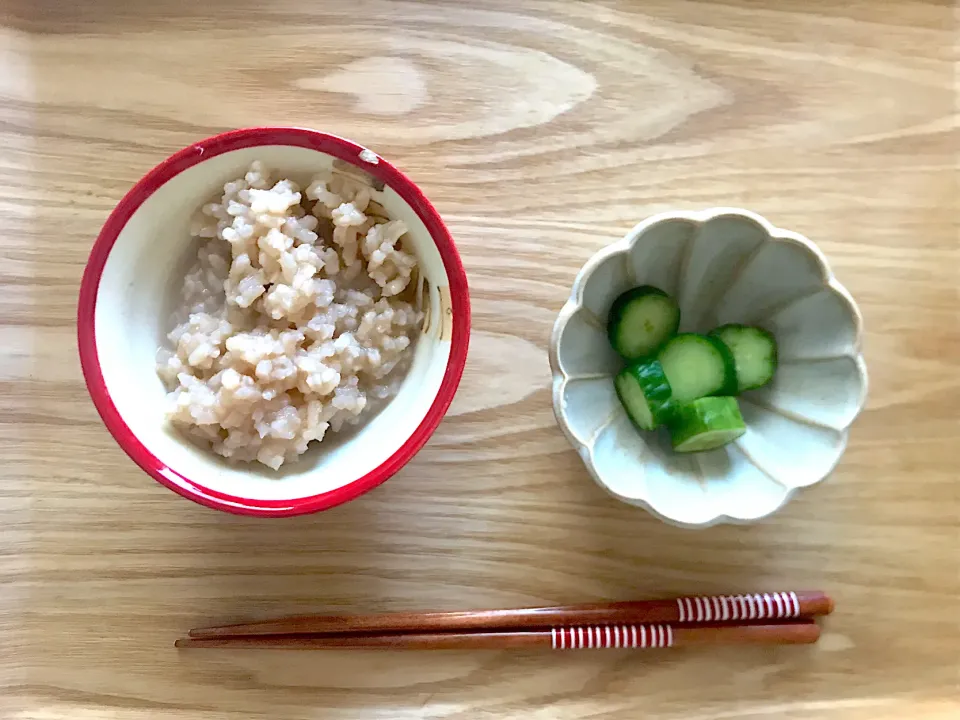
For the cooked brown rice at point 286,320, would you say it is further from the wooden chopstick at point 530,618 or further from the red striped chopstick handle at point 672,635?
the red striped chopstick handle at point 672,635

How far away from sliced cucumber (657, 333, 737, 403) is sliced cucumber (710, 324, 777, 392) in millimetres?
23

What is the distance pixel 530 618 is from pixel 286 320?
547 millimetres

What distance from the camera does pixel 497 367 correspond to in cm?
120

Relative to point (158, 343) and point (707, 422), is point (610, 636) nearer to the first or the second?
point (707, 422)

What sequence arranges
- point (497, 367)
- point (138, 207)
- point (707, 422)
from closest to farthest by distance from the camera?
point (138, 207) < point (707, 422) < point (497, 367)

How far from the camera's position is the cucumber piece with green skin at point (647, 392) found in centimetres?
111

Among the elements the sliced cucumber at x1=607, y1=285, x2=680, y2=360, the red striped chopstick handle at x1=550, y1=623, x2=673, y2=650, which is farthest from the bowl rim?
the red striped chopstick handle at x1=550, y1=623, x2=673, y2=650

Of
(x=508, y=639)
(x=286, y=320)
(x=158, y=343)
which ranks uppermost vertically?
(x=286, y=320)

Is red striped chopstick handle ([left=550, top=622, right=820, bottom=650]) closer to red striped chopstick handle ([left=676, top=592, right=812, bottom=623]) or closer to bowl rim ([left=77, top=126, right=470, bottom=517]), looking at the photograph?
red striped chopstick handle ([left=676, top=592, right=812, bottom=623])

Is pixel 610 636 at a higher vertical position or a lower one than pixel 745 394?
lower

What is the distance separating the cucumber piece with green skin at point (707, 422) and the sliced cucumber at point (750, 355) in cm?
5

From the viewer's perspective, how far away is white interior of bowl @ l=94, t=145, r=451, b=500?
99 centimetres

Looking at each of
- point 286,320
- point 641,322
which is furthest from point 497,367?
point 286,320

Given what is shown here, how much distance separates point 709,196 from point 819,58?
0.90 ft
